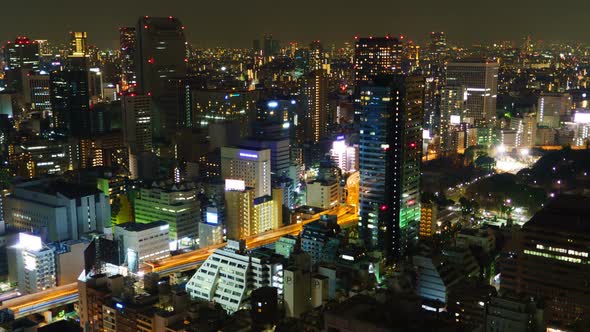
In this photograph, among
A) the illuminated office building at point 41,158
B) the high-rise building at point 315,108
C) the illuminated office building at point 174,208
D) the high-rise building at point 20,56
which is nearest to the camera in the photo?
the illuminated office building at point 174,208

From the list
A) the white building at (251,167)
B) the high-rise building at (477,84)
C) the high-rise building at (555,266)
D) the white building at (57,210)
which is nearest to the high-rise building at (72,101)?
the white building at (251,167)

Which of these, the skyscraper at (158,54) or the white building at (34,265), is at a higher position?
the skyscraper at (158,54)

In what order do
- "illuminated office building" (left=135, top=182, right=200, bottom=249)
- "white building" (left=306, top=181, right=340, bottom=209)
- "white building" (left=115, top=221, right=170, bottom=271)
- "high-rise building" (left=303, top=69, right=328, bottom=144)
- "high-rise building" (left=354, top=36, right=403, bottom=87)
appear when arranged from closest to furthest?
"white building" (left=115, top=221, right=170, bottom=271) < "illuminated office building" (left=135, top=182, right=200, bottom=249) < "white building" (left=306, top=181, right=340, bottom=209) < "high-rise building" (left=354, top=36, right=403, bottom=87) < "high-rise building" (left=303, top=69, right=328, bottom=144)

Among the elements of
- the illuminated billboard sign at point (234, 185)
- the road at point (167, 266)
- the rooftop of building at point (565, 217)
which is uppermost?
the rooftop of building at point (565, 217)

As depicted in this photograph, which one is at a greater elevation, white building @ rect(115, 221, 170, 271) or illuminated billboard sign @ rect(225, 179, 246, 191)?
illuminated billboard sign @ rect(225, 179, 246, 191)

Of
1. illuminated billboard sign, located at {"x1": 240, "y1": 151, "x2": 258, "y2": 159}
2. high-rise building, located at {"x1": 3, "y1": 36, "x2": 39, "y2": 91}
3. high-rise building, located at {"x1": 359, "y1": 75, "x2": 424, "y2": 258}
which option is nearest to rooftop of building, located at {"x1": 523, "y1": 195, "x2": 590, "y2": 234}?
high-rise building, located at {"x1": 359, "y1": 75, "x2": 424, "y2": 258}

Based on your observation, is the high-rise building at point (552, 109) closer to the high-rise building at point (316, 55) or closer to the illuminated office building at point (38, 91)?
the high-rise building at point (316, 55)

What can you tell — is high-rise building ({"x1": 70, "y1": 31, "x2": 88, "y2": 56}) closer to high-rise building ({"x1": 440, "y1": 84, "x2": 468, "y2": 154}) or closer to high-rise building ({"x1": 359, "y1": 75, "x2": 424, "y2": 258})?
high-rise building ({"x1": 440, "y1": 84, "x2": 468, "y2": 154})

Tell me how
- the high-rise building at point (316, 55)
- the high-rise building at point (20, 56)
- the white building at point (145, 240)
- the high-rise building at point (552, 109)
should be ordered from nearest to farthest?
the white building at point (145, 240) < the high-rise building at point (552, 109) < the high-rise building at point (20, 56) < the high-rise building at point (316, 55)
